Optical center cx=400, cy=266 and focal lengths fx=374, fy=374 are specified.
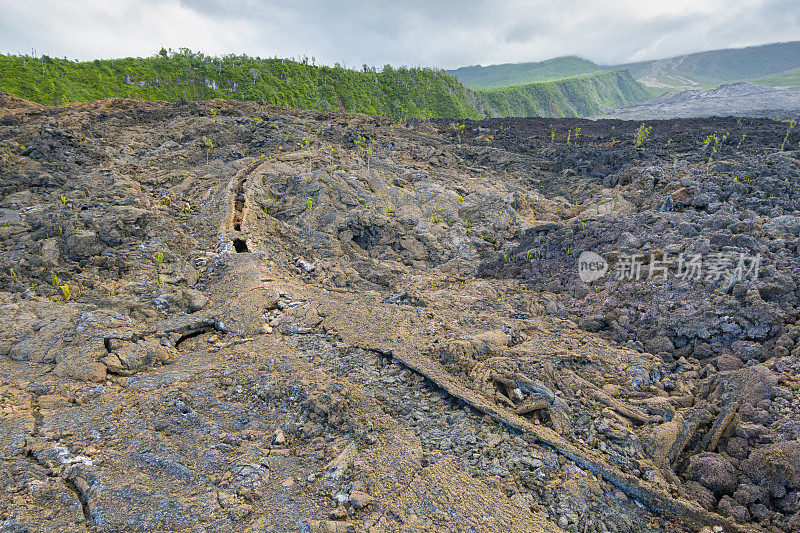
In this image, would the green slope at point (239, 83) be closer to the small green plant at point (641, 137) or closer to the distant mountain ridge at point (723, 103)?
the small green plant at point (641, 137)

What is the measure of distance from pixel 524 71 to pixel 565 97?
204 ft

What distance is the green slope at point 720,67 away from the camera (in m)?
103

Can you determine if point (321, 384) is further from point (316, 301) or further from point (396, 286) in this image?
point (396, 286)

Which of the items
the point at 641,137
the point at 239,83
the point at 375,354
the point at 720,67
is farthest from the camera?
the point at 720,67

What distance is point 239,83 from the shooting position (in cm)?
3059

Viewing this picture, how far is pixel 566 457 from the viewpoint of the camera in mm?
4289

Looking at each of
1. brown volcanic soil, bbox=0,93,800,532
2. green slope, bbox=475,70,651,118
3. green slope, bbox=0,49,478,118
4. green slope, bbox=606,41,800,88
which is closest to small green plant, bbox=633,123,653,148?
brown volcanic soil, bbox=0,93,800,532

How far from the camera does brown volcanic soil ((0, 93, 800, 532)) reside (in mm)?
3703

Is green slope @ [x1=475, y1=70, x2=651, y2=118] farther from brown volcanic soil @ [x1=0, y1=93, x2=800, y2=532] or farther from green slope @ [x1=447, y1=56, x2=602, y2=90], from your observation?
brown volcanic soil @ [x1=0, y1=93, x2=800, y2=532]

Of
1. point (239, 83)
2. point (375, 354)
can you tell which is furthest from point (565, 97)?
point (375, 354)

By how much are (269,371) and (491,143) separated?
56.0 feet

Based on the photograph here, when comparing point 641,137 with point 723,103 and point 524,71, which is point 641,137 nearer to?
point 723,103

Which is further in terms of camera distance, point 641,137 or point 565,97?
point 565,97

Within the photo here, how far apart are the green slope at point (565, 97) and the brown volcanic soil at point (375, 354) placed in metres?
41.3
